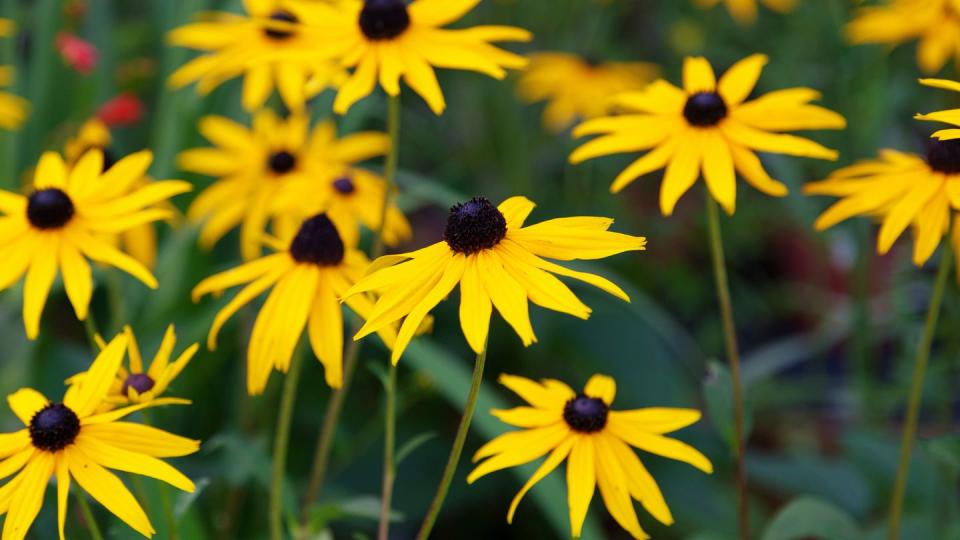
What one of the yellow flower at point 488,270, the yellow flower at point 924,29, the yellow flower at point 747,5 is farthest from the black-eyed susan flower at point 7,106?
the yellow flower at point 747,5

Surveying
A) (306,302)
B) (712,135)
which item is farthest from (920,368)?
(306,302)

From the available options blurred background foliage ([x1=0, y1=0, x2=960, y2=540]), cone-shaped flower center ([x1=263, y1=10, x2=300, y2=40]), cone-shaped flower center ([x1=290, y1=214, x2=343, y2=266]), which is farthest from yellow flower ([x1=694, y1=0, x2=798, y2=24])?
cone-shaped flower center ([x1=290, y1=214, x2=343, y2=266])

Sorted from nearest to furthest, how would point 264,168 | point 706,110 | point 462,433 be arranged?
1. point 462,433
2. point 706,110
3. point 264,168

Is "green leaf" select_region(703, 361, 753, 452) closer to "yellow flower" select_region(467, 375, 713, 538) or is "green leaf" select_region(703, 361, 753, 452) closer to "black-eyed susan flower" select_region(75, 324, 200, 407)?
"yellow flower" select_region(467, 375, 713, 538)

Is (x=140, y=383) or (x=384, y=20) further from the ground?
(x=384, y=20)

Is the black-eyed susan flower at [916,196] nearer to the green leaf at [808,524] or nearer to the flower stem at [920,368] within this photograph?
the flower stem at [920,368]

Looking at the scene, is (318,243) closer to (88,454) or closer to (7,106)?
(88,454)
